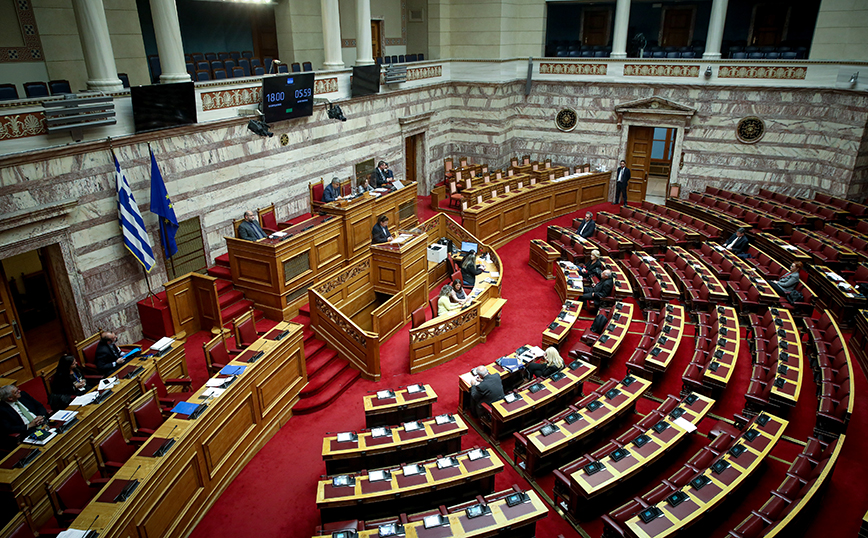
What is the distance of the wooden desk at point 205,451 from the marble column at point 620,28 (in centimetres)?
1460

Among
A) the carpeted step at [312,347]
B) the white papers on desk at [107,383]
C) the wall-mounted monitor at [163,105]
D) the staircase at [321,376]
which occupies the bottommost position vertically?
the staircase at [321,376]

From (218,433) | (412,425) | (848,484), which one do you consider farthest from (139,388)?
(848,484)

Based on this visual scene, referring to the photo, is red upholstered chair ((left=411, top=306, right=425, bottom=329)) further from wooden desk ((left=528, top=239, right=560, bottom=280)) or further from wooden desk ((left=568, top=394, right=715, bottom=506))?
wooden desk ((left=568, top=394, right=715, bottom=506))

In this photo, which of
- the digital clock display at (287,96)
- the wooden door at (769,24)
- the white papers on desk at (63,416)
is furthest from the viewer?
the wooden door at (769,24)

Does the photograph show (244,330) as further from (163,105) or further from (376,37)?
(376,37)

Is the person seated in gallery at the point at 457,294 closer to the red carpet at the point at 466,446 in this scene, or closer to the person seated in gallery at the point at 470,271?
the red carpet at the point at 466,446

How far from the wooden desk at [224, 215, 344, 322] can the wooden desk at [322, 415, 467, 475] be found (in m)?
3.70

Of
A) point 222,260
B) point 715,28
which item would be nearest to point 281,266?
point 222,260

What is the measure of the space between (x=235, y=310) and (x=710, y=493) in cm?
800

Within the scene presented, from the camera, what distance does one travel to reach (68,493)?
223 inches

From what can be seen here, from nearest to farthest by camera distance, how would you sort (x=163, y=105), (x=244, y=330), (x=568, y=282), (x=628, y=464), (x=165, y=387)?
(x=628, y=464) → (x=165, y=387) → (x=244, y=330) → (x=163, y=105) → (x=568, y=282)

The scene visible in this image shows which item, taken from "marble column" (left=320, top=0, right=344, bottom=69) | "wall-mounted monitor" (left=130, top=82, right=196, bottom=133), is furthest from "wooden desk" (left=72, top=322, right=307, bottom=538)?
"marble column" (left=320, top=0, right=344, bottom=69)

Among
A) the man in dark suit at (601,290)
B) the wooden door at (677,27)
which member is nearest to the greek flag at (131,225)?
the man in dark suit at (601,290)

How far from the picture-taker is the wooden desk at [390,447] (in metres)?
6.88
